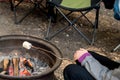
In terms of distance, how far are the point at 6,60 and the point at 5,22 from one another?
1713 mm

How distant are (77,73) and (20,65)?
0.79 m

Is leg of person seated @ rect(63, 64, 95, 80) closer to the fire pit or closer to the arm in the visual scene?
the arm

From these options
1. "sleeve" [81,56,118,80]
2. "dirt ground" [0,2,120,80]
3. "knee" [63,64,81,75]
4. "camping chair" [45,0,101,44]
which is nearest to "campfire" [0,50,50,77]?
"knee" [63,64,81,75]

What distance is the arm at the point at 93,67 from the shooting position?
2436 mm

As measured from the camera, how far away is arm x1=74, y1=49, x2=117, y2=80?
2436 millimetres

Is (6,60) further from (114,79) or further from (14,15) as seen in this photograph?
(14,15)

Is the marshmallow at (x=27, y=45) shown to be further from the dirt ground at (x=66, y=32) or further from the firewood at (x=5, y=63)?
the dirt ground at (x=66, y=32)

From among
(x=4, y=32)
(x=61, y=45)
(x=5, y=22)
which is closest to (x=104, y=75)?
(x=61, y=45)

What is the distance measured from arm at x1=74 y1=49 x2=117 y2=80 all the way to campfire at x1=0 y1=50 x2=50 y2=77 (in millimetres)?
573

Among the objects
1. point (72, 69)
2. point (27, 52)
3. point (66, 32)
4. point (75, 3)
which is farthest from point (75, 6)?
point (72, 69)

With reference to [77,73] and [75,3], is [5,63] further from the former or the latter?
[75,3]

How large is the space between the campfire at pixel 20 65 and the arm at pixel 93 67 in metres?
0.57

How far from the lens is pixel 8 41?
3.11m

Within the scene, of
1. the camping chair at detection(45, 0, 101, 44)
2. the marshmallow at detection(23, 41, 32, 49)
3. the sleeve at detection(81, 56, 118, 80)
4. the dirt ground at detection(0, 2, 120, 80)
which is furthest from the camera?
the dirt ground at detection(0, 2, 120, 80)
